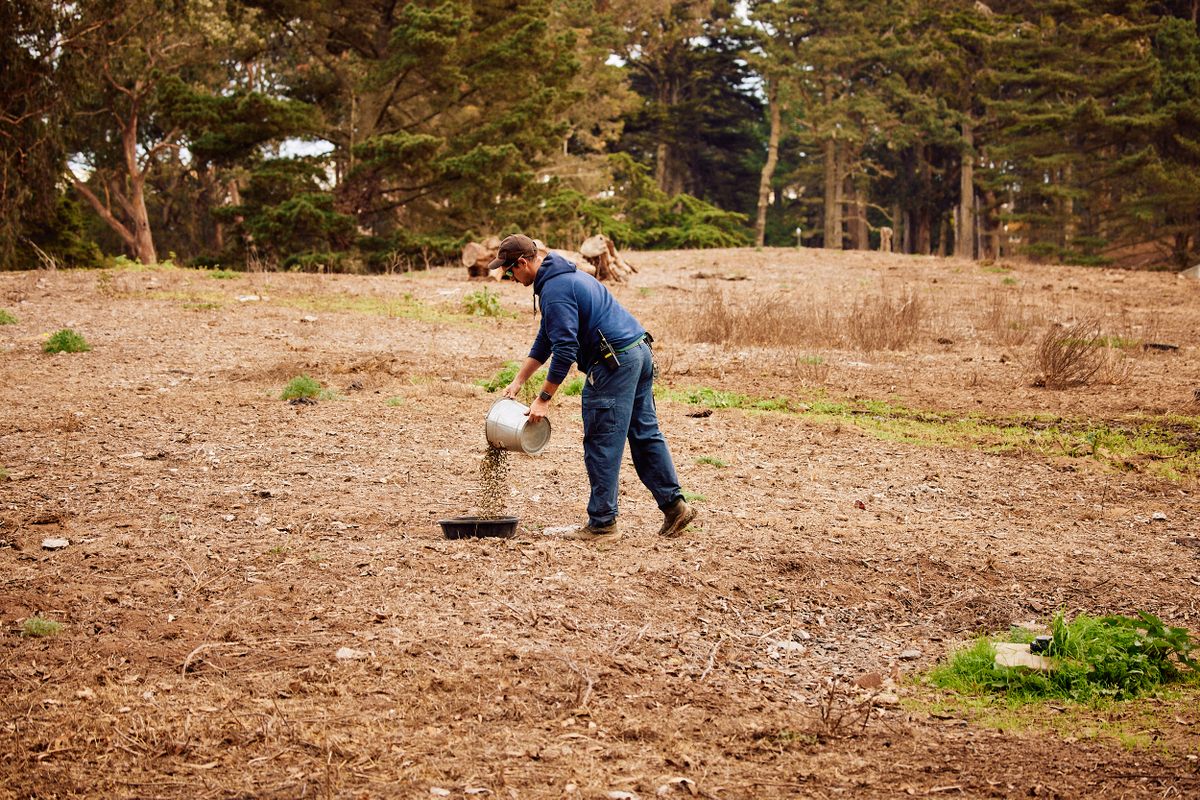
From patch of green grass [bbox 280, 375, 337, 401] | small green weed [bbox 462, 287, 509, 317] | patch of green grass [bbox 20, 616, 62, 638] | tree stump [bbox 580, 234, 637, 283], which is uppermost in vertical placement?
tree stump [bbox 580, 234, 637, 283]

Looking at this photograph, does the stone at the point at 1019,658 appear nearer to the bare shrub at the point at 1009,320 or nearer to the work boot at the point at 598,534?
the work boot at the point at 598,534

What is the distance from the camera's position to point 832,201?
42.2 m

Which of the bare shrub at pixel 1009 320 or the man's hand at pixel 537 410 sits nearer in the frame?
the man's hand at pixel 537 410

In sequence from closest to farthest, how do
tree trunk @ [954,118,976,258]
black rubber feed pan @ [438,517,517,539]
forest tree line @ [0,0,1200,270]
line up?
black rubber feed pan @ [438,517,517,539], forest tree line @ [0,0,1200,270], tree trunk @ [954,118,976,258]

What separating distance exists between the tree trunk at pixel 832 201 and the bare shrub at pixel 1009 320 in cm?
2316

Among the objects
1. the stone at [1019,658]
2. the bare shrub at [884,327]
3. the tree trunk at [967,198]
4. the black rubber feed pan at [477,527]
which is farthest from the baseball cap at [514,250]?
the tree trunk at [967,198]

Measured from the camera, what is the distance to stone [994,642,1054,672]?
14.8 ft

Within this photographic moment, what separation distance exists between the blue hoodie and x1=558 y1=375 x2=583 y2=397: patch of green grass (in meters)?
4.72

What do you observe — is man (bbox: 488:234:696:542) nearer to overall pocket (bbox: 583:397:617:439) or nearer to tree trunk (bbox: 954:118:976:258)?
overall pocket (bbox: 583:397:617:439)

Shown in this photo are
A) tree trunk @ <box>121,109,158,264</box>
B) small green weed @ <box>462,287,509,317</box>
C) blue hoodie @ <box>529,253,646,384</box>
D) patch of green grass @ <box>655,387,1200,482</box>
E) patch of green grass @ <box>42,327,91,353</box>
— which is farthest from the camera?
tree trunk @ <box>121,109,158,264</box>

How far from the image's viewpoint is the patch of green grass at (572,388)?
10.9m

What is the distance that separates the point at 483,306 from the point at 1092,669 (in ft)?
42.9

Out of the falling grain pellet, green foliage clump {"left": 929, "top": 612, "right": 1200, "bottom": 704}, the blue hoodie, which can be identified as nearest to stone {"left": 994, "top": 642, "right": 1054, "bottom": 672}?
green foliage clump {"left": 929, "top": 612, "right": 1200, "bottom": 704}

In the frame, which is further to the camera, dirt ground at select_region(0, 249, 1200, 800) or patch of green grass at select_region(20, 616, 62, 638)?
patch of green grass at select_region(20, 616, 62, 638)
